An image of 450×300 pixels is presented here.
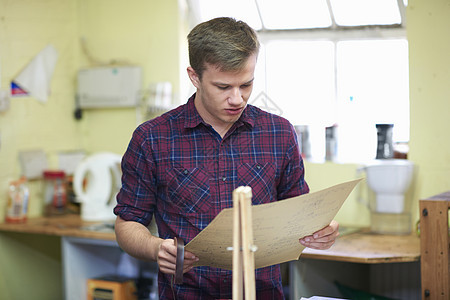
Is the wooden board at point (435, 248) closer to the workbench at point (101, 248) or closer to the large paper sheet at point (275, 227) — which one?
the workbench at point (101, 248)

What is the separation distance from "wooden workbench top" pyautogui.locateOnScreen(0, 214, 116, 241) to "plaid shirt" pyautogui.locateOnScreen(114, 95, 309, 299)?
111 cm

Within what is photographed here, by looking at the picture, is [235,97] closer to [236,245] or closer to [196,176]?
[196,176]

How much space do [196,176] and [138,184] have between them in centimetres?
16

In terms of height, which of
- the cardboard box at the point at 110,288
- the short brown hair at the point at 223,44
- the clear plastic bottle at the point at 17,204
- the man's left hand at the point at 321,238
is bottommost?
the cardboard box at the point at 110,288

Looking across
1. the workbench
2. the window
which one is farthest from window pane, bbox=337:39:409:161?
the workbench

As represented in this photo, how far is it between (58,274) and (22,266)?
0.95ft

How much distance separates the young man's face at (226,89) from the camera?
4.54 ft

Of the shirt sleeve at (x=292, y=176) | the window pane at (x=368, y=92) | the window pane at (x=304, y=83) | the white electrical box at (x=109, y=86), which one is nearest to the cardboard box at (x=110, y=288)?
the white electrical box at (x=109, y=86)

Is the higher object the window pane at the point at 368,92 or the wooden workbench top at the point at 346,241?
the window pane at the point at 368,92

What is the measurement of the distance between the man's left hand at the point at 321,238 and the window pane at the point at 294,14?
5.95ft

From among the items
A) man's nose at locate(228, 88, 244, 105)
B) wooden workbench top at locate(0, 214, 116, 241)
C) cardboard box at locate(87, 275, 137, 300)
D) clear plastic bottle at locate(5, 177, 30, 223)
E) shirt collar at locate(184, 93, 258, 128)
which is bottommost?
cardboard box at locate(87, 275, 137, 300)

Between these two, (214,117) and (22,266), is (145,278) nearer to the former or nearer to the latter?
(22,266)

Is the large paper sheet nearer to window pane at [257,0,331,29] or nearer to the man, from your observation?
the man

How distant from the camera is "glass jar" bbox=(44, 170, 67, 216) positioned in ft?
10.5
